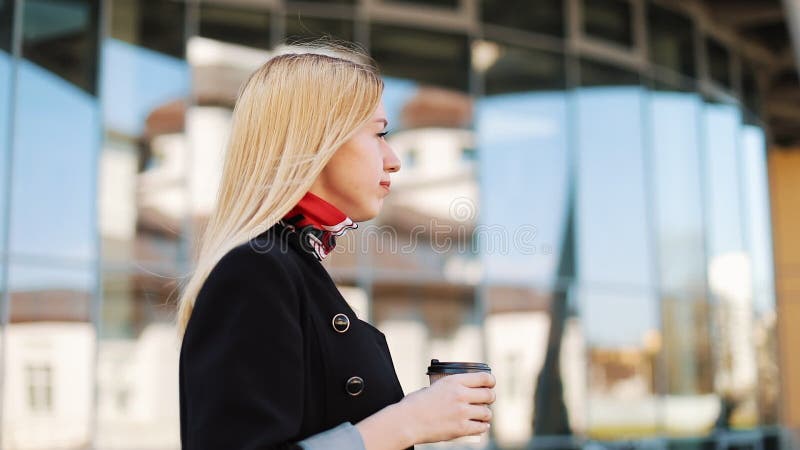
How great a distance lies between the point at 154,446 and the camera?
376 inches

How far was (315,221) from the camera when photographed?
5.29 feet

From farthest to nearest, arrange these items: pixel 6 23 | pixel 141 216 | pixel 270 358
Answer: pixel 141 216, pixel 6 23, pixel 270 358

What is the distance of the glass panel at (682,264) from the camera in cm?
1349

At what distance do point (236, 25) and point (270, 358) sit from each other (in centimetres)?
989

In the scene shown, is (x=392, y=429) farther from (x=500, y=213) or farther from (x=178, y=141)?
(x=500, y=213)

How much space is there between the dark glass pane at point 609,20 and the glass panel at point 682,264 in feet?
3.20

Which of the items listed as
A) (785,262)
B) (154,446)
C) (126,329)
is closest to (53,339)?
(126,329)

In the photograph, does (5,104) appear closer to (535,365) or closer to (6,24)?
(6,24)

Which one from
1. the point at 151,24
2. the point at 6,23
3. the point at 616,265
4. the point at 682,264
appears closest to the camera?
the point at 6,23

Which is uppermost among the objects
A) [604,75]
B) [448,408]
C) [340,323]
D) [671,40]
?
[671,40]

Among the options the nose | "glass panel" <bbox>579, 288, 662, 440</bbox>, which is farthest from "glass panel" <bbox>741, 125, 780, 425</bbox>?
the nose

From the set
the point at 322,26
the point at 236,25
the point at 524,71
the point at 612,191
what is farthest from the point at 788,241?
the point at 236,25

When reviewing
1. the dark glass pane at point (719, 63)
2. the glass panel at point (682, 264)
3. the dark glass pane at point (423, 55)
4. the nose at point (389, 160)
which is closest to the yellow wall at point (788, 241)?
the dark glass pane at point (719, 63)

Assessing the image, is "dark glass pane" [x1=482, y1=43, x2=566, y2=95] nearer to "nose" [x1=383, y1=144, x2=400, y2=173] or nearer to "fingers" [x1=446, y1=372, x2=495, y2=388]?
"nose" [x1=383, y1=144, x2=400, y2=173]
